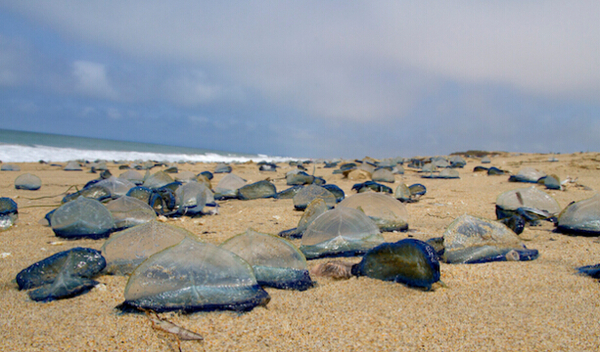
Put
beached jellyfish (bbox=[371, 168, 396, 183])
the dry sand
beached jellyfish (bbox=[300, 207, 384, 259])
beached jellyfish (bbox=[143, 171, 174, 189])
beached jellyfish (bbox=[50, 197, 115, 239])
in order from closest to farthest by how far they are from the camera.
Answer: the dry sand → beached jellyfish (bbox=[300, 207, 384, 259]) → beached jellyfish (bbox=[50, 197, 115, 239]) → beached jellyfish (bbox=[143, 171, 174, 189]) → beached jellyfish (bbox=[371, 168, 396, 183])

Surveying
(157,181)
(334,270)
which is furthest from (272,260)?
(157,181)

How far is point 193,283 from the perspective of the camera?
4.39 ft

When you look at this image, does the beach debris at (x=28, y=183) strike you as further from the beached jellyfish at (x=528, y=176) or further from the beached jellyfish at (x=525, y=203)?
the beached jellyfish at (x=528, y=176)

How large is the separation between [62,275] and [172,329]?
0.68 m

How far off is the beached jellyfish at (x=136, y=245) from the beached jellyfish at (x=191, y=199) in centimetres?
138

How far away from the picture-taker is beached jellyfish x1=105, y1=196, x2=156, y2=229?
265 cm

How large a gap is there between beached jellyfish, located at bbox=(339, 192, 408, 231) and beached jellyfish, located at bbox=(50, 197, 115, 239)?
1.70 m

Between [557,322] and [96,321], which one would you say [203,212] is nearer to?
[96,321]

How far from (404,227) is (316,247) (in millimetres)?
947

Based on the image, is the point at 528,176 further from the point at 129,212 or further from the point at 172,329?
the point at 172,329

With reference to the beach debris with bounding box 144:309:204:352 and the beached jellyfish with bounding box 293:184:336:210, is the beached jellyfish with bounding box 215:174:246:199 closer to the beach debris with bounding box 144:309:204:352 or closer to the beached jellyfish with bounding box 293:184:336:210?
the beached jellyfish with bounding box 293:184:336:210

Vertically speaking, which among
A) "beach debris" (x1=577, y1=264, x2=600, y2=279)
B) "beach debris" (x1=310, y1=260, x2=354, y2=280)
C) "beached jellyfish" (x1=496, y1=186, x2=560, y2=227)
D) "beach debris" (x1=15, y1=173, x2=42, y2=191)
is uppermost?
"beached jellyfish" (x1=496, y1=186, x2=560, y2=227)

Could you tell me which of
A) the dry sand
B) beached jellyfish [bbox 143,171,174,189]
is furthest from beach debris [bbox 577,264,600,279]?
beached jellyfish [bbox 143,171,174,189]

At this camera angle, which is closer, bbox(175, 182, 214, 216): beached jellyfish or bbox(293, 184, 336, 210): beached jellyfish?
bbox(175, 182, 214, 216): beached jellyfish
